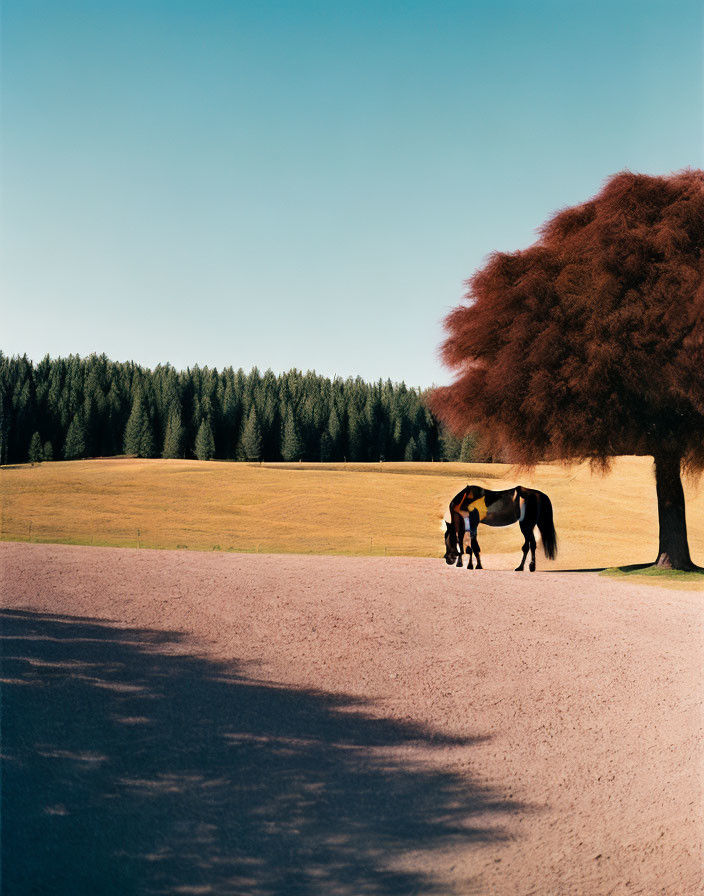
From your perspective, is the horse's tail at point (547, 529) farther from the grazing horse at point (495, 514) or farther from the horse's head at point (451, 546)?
the horse's head at point (451, 546)

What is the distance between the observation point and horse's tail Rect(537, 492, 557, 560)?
65.8ft

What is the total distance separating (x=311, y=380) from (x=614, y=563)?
91.8m

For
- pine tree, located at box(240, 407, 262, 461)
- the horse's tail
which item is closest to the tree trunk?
the horse's tail

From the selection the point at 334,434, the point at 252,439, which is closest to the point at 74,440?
the point at 252,439

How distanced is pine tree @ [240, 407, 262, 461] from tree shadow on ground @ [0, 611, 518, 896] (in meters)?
83.0

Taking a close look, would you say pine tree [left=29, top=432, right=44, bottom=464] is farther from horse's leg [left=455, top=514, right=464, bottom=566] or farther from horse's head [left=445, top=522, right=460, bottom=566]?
horse's leg [left=455, top=514, right=464, bottom=566]

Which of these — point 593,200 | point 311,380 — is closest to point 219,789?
point 593,200

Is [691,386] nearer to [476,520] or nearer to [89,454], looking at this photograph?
[476,520]

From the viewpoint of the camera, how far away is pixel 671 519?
22.2m

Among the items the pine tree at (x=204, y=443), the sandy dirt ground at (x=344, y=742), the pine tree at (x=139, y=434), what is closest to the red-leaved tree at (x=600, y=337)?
the sandy dirt ground at (x=344, y=742)

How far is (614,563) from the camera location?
1020 inches

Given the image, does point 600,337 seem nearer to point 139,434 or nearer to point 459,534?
point 459,534

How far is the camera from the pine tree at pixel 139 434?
85938mm

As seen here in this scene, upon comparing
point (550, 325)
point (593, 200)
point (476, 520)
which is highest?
point (593, 200)
